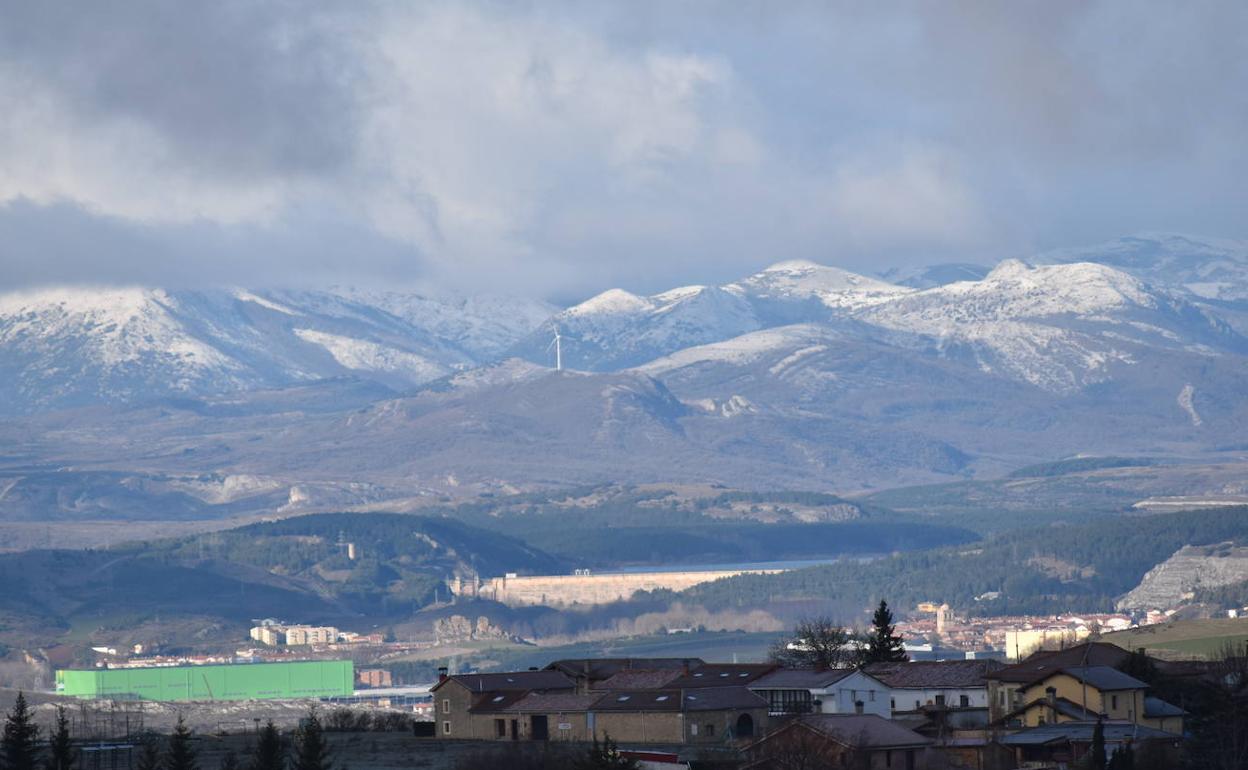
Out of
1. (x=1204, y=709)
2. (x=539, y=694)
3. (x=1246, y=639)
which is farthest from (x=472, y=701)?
(x=1246, y=639)

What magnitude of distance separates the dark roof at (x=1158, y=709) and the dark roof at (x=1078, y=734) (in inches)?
74.7

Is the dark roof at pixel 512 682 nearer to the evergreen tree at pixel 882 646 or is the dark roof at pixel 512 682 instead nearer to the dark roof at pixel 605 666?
the dark roof at pixel 605 666

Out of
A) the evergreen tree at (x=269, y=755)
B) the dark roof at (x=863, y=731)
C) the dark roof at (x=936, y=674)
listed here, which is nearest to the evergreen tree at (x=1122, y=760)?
the dark roof at (x=863, y=731)

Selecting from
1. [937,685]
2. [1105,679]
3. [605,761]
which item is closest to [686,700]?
[937,685]

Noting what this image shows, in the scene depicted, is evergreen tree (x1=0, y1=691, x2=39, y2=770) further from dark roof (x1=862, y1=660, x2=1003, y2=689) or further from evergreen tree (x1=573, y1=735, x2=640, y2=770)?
dark roof (x1=862, y1=660, x2=1003, y2=689)

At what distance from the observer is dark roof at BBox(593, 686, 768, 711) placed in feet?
313

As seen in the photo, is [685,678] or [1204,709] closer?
[1204,709]

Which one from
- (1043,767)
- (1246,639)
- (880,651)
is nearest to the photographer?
(1043,767)

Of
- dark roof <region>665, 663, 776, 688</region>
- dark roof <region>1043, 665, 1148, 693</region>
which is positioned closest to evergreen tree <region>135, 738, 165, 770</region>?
dark roof <region>665, 663, 776, 688</region>

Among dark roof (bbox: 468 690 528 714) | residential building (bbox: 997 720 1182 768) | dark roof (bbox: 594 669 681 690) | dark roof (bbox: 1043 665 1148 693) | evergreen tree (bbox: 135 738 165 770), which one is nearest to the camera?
residential building (bbox: 997 720 1182 768)

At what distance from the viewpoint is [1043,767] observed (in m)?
80.6

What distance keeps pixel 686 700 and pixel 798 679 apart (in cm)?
426

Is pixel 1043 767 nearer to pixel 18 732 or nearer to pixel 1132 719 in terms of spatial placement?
pixel 1132 719

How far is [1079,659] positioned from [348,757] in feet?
81.5
